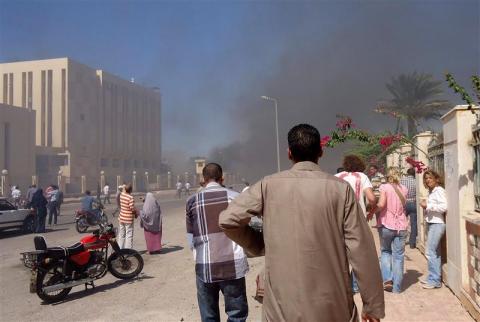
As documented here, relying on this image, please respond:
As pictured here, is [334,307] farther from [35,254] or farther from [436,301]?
[35,254]

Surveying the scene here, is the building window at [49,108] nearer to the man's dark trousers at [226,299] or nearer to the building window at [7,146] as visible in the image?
the building window at [7,146]

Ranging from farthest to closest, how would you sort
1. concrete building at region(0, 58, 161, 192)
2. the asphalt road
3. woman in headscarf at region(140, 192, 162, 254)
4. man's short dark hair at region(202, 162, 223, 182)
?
concrete building at region(0, 58, 161, 192)
woman in headscarf at region(140, 192, 162, 254)
the asphalt road
man's short dark hair at region(202, 162, 223, 182)

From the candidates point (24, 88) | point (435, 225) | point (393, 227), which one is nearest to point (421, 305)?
point (393, 227)

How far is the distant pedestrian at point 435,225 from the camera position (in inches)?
210

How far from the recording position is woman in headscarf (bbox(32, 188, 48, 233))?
516 inches

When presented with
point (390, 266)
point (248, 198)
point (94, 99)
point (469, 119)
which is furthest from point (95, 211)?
point (94, 99)

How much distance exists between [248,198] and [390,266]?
4.07 m

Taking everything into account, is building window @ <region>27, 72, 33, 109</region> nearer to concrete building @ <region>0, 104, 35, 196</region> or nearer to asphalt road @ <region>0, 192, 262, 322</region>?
concrete building @ <region>0, 104, 35, 196</region>

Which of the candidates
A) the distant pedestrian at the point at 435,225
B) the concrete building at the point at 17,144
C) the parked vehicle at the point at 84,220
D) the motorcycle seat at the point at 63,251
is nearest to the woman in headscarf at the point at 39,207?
the parked vehicle at the point at 84,220

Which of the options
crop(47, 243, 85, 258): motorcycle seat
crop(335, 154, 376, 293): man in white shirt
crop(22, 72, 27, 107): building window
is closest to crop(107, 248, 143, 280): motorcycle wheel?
crop(47, 243, 85, 258): motorcycle seat

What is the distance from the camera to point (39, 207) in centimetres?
1321

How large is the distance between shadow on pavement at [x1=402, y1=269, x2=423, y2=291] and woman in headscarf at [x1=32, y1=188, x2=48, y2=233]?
413 inches

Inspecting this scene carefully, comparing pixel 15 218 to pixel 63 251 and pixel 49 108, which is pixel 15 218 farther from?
pixel 49 108

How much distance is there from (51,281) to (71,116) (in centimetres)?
5457
